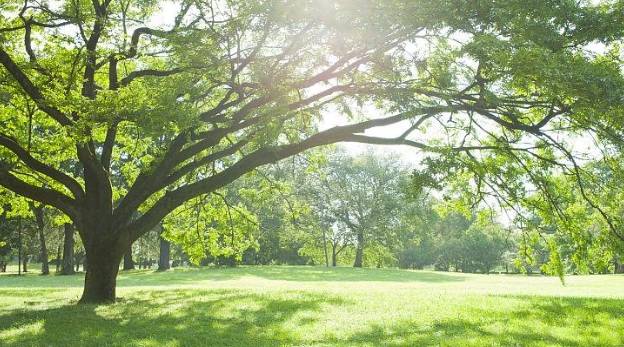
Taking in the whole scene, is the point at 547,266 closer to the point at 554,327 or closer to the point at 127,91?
the point at 554,327

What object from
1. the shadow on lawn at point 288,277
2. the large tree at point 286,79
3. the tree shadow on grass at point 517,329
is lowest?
the shadow on lawn at point 288,277

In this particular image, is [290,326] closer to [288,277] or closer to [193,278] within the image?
[193,278]

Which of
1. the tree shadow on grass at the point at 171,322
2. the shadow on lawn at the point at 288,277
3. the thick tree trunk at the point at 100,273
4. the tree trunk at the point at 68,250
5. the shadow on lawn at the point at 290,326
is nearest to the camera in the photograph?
A: the shadow on lawn at the point at 290,326

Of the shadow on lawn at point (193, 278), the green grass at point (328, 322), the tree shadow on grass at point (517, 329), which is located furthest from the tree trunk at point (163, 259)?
the tree shadow on grass at point (517, 329)

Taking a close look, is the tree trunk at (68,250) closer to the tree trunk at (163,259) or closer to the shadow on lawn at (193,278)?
the shadow on lawn at (193,278)

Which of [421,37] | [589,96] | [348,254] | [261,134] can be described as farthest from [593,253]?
[348,254]

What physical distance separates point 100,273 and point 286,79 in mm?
9125

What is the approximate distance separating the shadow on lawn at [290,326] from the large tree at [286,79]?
359 centimetres

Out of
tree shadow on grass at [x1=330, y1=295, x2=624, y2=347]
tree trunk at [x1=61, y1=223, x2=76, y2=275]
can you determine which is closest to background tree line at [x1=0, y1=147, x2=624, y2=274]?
tree trunk at [x1=61, y1=223, x2=76, y2=275]

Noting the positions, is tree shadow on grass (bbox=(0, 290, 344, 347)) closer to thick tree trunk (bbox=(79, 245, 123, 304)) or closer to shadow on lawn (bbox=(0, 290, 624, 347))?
shadow on lawn (bbox=(0, 290, 624, 347))

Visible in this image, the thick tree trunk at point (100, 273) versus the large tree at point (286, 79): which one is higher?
the large tree at point (286, 79)

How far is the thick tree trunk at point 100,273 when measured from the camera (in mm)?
16750

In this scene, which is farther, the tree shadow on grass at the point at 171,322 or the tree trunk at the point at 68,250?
the tree trunk at the point at 68,250

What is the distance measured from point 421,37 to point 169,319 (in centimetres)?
943
